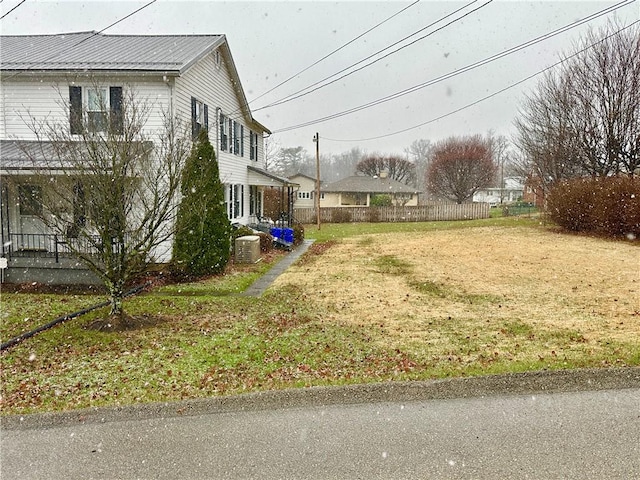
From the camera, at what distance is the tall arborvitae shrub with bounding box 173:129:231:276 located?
10837mm

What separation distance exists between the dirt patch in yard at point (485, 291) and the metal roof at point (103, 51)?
6.98 metres

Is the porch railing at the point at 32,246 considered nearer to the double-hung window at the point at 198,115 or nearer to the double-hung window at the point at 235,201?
the double-hung window at the point at 198,115

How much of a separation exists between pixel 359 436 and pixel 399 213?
33959mm

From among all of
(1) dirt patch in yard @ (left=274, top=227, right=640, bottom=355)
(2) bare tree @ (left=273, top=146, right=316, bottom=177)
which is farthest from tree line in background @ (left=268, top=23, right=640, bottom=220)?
(2) bare tree @ (left=273, top=146, right=316, bottom=177)

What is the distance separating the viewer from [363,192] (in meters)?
46.0

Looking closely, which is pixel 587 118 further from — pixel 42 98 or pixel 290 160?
pixel 290 160

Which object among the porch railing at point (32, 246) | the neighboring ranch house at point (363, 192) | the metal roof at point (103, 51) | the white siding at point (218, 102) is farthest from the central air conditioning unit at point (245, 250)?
the neighboring ranch house at point (363, 192)

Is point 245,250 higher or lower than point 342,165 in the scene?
lower

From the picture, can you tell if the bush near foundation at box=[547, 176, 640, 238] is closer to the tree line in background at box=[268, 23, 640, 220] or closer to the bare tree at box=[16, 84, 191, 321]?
the tree line in background at box=[268, 23, 640, 220]

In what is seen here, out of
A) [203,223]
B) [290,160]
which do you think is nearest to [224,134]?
[203,223]

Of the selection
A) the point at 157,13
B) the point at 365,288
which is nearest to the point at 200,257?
the point at 365,288

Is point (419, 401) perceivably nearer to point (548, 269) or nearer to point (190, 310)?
point (190, 310)

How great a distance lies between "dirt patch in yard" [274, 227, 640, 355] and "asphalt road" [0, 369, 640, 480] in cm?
172

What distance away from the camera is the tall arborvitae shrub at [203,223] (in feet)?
35.6
